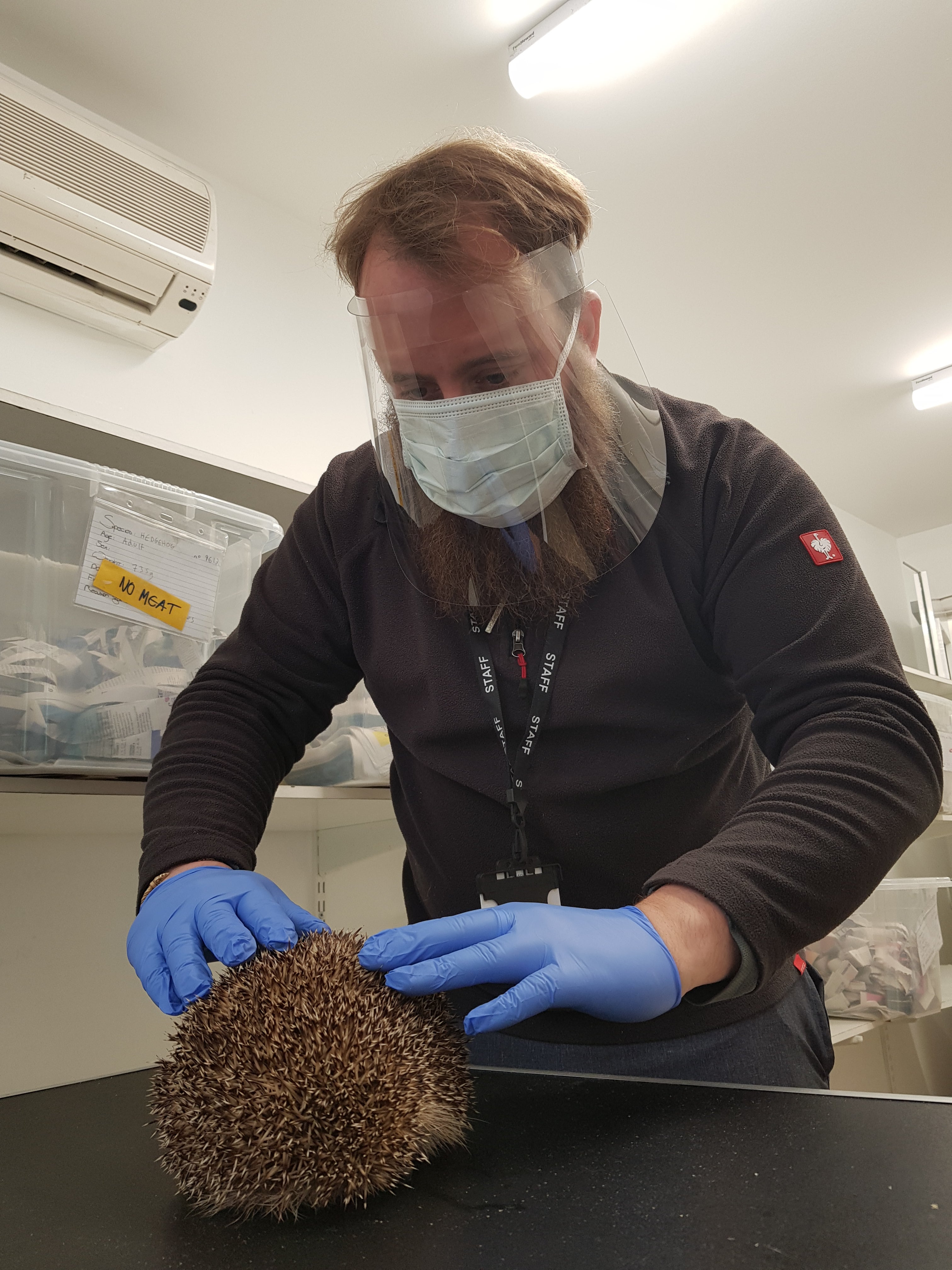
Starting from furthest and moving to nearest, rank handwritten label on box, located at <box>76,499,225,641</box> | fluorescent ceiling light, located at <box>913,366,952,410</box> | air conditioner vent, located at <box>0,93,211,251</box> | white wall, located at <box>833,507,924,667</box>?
white wall, located at <box>833,507,924,667</box> → fluorescent ceiling light, located at <box>913,366,952,410</box> → air conditioner vent, located at <box>0,93,211,251</box> → handwritten label on box, located at <box>76,499,225,641</box>

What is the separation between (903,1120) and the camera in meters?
0.61

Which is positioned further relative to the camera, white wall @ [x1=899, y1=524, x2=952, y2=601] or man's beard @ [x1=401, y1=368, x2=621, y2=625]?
white wall @ [x1=899, y1=524, x2=952, y2=601]

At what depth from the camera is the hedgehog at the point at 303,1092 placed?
55 cm

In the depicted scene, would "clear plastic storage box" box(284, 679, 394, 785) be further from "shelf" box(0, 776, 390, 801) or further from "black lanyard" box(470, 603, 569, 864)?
"black lanyard" box(470, 603, 569, 864)

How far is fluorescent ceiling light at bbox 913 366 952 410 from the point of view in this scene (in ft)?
11.9

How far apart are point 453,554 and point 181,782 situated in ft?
1.42

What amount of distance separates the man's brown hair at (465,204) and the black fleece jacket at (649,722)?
0.90ft

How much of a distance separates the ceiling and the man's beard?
1.53 metres

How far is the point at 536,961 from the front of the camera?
692 millimetres

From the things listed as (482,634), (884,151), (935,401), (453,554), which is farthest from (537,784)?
(935,401)

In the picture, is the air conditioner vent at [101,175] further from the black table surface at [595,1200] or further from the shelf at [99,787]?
the black table surface at [595,1200]

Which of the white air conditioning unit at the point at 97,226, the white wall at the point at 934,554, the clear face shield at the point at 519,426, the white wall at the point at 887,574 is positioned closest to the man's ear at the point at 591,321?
the clear face shield at the point at 519,426

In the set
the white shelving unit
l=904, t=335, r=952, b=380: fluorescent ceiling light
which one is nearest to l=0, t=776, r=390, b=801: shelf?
the white shelving unit

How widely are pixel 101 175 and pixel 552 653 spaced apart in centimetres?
166
